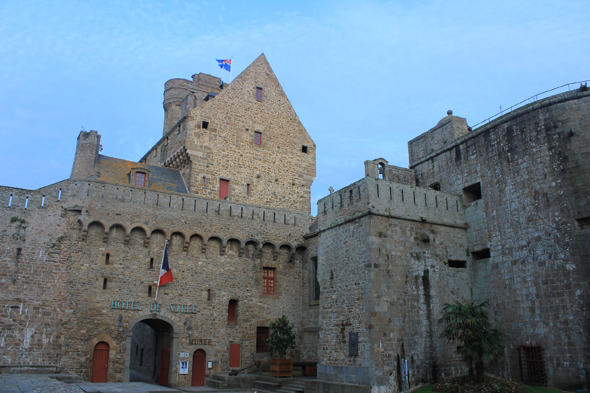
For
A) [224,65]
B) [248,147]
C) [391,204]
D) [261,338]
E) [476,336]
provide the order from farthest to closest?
[224,65] < [248,147] < [261,338] < [391,204] < [476,336]

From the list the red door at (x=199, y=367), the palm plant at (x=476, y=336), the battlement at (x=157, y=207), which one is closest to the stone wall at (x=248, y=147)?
the battlement at (x=157, y=207)

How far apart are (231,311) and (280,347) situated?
116 inches

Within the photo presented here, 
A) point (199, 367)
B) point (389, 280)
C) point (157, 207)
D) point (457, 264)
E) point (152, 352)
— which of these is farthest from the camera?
point (152, 352)

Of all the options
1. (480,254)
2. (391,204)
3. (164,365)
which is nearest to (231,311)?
(164,365)

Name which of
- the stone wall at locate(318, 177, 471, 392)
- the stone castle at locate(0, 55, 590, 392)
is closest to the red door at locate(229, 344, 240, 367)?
the stone castle at locate(0, 55, 590, 392)

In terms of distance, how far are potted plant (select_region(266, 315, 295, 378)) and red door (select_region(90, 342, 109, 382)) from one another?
5.95 metres

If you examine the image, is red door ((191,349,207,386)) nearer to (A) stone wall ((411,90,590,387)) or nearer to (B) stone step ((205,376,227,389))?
(B) stone step ((205,376,227,389))

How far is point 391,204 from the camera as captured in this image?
1616 centimetres

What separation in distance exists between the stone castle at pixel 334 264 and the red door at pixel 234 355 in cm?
5

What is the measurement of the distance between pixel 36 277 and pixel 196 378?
7.05m

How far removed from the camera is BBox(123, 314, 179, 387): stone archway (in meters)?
17.8

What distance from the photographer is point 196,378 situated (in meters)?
18.7

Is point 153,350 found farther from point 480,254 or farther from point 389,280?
point 480,254

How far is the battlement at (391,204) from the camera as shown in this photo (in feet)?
52.3
